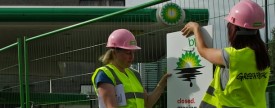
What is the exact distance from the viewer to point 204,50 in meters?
3.57

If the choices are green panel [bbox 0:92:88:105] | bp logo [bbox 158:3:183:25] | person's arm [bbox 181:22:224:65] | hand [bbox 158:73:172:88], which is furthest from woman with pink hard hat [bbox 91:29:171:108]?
green panel [bbox 0:92:88:105]

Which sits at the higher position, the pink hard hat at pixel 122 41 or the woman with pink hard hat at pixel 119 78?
the pink hard hat at pixel 122 41

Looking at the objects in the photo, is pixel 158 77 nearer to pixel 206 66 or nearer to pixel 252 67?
pixel 206 66

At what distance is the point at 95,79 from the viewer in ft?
13.6

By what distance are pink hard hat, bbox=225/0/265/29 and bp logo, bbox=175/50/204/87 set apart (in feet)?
2.99

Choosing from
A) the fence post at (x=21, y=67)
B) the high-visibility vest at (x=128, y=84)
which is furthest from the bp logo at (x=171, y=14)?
the fence post at (x=21, y=67)

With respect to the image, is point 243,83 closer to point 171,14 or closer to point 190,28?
point 190,28

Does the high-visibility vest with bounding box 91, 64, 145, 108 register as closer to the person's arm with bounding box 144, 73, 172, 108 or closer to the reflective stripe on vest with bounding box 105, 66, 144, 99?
the reflective stripe on vest with bounding box 105, 66, 144, 99

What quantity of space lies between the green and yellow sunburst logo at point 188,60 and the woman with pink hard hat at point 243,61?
2.65 feet

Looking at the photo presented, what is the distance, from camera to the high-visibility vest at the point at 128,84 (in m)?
4.14

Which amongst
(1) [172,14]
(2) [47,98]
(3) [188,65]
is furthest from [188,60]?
(2) [47,98]

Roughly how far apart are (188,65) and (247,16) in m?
1.11

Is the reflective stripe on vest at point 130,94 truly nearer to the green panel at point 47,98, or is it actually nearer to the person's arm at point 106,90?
the person's arm at point 106,90

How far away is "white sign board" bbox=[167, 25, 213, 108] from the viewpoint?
14.0 ft
